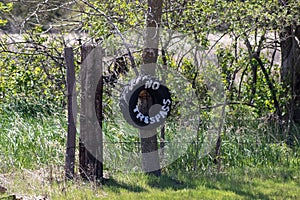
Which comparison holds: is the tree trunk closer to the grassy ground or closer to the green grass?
the green grass

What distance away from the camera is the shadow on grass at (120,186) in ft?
23.3

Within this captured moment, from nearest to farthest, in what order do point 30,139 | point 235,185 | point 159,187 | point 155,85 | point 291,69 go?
point 159,187
point 155,85
point 235,185
point 30,139
point 291,69

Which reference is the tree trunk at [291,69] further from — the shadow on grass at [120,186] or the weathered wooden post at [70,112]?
the weathered wooden post at [70,112]

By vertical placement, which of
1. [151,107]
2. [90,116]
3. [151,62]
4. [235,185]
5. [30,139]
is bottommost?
[235,185]

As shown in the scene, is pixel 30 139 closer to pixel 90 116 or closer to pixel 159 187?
pixel 90 116

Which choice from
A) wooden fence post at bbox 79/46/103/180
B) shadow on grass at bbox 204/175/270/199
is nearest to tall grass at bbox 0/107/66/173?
wooden fence post at bbox 79/46/103/180

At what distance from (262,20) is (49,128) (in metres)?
3.68

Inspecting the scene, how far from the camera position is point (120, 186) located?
23.8ft

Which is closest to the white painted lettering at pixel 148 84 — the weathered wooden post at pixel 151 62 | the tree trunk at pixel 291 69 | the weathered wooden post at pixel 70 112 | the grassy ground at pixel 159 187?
the weathered wooden post at pixel 151 62

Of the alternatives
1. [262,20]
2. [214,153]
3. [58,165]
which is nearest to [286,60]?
[262,20]

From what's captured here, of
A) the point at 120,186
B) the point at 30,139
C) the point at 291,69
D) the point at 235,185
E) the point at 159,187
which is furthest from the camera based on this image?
the point at 291,69

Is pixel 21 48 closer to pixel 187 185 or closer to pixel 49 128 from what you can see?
pixel 49 128

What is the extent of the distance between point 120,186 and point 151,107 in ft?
3.63

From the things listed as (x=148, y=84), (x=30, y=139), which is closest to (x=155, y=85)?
(x=148, y=84)
